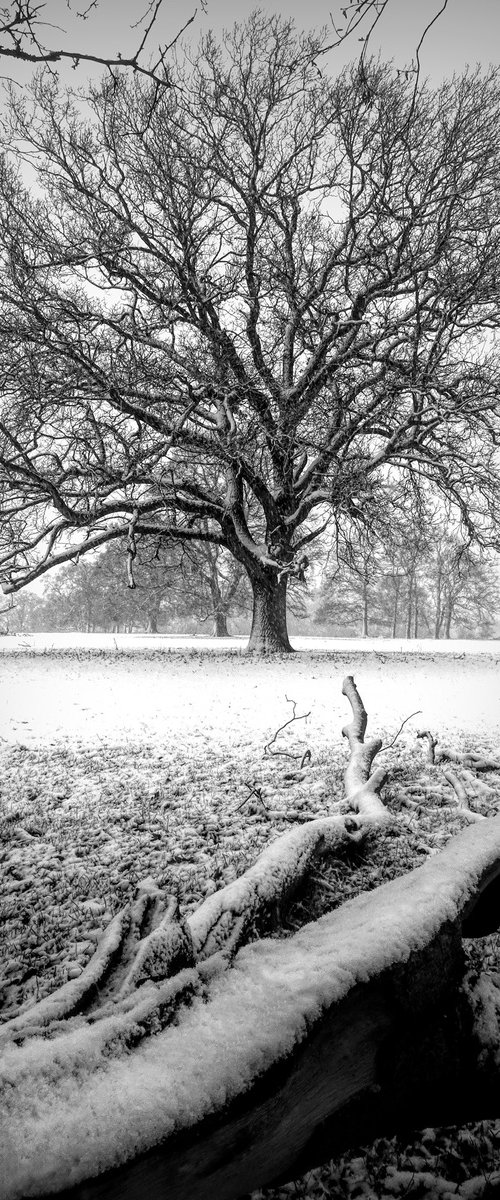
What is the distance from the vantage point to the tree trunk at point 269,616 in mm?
14164

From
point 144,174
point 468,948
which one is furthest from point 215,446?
point 468,948

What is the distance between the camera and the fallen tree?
3.24 ft

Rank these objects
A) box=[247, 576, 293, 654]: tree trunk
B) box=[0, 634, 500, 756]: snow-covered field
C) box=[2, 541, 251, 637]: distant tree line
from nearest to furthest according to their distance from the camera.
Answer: box=[0, 634, 500, 756]: snow-covered field, box=[247, 576, 293, 654]: tree trunk, box=[2, 541, 251, 637]: distant tree line

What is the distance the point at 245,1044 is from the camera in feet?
3.81

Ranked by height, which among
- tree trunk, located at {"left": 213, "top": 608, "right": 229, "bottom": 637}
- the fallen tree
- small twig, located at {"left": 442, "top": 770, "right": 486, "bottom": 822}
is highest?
tree trunk, located at {"left": 213, "top": 608, "right": 229, "bottom": 637}

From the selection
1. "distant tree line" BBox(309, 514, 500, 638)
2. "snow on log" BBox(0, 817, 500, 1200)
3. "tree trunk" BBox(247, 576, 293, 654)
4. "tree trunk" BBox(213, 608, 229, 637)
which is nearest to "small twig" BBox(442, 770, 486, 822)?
"snow on log" BBox(0, 817, 500, 1200)

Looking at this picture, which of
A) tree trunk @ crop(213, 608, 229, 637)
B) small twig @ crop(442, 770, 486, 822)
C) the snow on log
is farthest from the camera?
tree trunk @ crop(213, 608, 229, 637)

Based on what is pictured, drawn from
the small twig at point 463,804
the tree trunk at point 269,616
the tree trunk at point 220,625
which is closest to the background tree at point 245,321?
the tree trunk at point 269,616

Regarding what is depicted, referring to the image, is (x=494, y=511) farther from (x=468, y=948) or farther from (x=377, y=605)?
(x=377, y=605)

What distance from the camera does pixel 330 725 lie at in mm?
7055

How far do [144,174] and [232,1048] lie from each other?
15.3 m

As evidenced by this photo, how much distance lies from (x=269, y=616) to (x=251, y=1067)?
13150 millimetres

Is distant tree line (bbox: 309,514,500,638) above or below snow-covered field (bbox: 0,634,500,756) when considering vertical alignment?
above

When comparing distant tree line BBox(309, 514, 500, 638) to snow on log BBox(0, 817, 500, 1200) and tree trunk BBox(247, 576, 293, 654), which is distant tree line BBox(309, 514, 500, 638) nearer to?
tree trunk BBox(247, 576, 293, 654)
